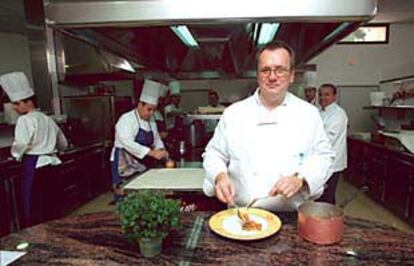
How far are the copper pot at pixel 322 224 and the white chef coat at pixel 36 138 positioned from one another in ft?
8.67

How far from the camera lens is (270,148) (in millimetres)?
1413

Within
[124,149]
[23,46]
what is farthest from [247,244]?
[23,46]

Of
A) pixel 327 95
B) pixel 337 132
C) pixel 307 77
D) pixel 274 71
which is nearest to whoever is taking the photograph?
pixel 274 71

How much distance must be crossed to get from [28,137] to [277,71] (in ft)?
8.19

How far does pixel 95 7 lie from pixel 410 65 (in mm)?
6316

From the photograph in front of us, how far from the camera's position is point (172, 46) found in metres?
2.28

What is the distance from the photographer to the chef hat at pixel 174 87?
4.80 meters

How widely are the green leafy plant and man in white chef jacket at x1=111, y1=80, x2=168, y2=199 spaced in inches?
58.8

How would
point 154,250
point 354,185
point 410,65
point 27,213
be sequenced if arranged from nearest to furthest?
point 154,250, point 27,213, point 354,185, point 410,65

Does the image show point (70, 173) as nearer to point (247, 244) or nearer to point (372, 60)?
point (247, 244)

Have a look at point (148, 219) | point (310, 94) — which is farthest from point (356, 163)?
point (148, 219)

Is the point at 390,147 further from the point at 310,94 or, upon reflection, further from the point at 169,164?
the point at 169,164

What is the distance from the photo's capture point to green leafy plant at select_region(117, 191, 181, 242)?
1010 mm

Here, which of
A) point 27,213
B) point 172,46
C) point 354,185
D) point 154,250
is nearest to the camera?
point 154,250
